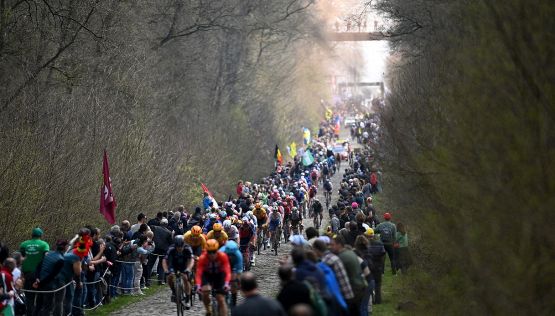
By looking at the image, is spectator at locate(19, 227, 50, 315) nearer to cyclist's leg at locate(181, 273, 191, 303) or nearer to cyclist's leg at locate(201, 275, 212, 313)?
cyclist's leg at locate(181, 273, 191, 303)

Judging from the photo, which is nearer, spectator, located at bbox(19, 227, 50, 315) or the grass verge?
spectator, located at bbox(19, 227, 50, 315)

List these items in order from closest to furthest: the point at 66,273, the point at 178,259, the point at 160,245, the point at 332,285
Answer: the point at 332,285, the point at 66,273, the point at 178,259, the point at 160,245

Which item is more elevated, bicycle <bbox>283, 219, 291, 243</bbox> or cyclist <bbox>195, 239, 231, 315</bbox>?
Answer: bicycle <bbox>283, 219, 291, 243</bbox>

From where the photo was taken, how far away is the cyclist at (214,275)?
63.8 ft

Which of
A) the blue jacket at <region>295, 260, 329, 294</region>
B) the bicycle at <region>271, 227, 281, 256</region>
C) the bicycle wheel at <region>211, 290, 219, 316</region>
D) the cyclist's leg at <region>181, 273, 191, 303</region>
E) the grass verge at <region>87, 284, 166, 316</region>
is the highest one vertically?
the bicycle at <region>271, 227, 281, 256</region>

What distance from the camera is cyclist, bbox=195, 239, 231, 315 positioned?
19453 mm

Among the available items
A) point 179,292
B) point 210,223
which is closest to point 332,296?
point 179,292

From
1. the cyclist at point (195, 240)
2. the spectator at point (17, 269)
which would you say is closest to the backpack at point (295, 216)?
the cyclist at point (195, 240)

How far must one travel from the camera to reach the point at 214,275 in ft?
64.5

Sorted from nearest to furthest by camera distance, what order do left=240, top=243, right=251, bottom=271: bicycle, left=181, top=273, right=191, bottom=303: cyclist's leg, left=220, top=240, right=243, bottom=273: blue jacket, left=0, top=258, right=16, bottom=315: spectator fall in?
1. left=0, top=258, right=16, bottom=315: spectator
2. left=220, top=240, right=243, bottom=273: blue jacket
3. left=181, top=273, right=191, bottom=303: cyclist's leg
4. left=240, top=243, right=251, bottom=271: bicycle

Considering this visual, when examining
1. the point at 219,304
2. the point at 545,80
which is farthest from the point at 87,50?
the point at 545,80

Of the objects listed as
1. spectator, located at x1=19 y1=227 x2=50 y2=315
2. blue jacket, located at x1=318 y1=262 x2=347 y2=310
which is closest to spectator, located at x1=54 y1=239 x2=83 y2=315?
spectator, located at x1=19 y1=227 x2=50 y2=315

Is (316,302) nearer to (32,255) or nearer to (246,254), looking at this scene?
(32,255)

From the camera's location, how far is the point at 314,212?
146 feet
